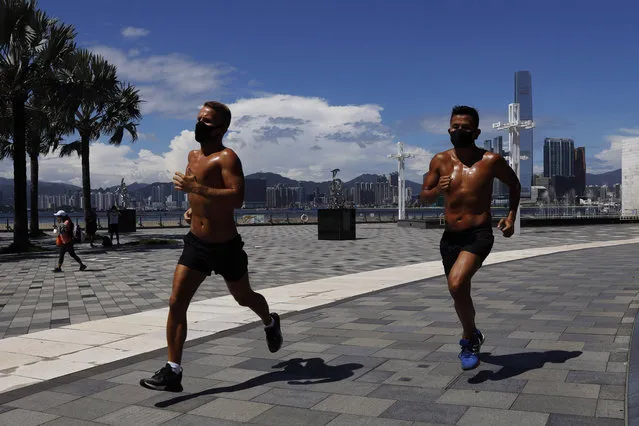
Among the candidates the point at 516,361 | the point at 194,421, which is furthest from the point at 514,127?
the point at 194,421

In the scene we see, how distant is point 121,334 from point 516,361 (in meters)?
3.71

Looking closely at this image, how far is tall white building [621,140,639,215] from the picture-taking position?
54969mm

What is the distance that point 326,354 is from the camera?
196 inches

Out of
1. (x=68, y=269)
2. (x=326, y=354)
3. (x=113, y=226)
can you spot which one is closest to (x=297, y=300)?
(x=326, y=354)

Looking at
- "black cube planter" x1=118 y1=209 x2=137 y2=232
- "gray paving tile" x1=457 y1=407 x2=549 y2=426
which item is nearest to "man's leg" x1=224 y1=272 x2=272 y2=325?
"gray paving tile" x1=457 y1=407 x2=549 y2=426

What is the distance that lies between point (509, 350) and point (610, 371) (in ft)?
2.85

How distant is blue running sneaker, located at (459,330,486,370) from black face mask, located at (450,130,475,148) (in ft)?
4.38

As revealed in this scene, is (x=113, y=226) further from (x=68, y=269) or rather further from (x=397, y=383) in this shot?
(x=397, y=383)

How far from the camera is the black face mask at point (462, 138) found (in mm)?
4227

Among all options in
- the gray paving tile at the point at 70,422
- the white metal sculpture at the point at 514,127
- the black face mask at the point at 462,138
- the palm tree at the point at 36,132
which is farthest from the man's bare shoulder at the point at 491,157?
the white metal sculpture at the point at 514,127

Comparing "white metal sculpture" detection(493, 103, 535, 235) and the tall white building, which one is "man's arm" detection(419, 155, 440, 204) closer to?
"white metal sculpture" detection(493, 103, 535, 235)

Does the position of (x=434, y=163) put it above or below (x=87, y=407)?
above

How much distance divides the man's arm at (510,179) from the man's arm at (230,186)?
1.76m

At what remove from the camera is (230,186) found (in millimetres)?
3988
